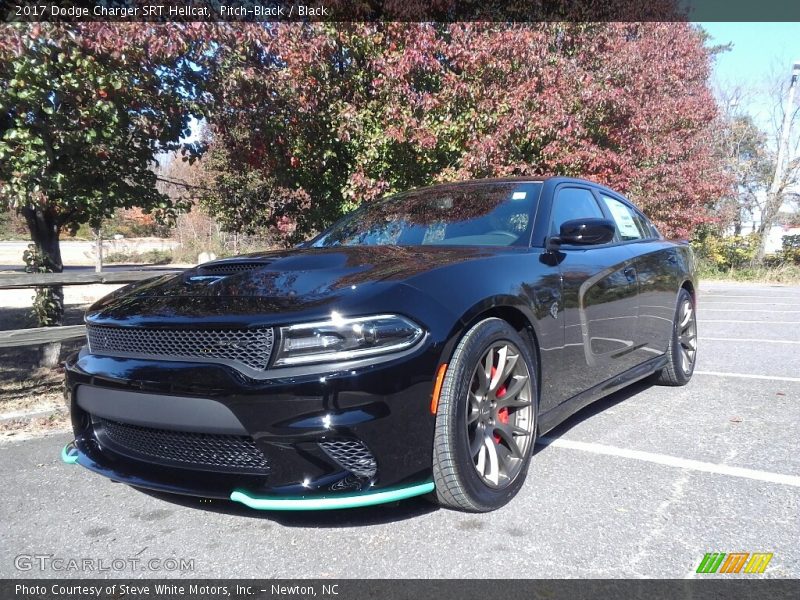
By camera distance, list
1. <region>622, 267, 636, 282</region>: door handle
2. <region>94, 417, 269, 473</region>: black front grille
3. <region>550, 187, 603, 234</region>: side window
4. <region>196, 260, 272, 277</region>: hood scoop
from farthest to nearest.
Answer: <region>622, 267, 636, 282</region>: door handle → <region>550, 187, 603, 234</region>: side window → <region>196, 260, 272, 277</region>: hood scoop → <region>94, 417, 269, 473</region>: black front grille

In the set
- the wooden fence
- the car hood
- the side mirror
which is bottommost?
the wooden fence

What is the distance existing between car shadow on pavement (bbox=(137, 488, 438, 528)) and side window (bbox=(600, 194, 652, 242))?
8.48 feet

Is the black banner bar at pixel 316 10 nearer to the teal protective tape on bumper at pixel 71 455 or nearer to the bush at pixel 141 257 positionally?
the teal protective tape on bumper at pixel 71 455

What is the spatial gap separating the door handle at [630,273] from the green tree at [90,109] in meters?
3.70

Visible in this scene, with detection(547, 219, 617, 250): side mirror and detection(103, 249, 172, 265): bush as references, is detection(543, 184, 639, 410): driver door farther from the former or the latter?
detection(103, 249, 172, 265): bush

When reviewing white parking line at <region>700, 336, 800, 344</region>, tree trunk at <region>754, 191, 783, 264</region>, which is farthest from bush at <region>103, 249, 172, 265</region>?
white parking line at <region>700, 336, 800, 344</region>

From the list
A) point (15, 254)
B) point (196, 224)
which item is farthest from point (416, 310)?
point (15, 254)

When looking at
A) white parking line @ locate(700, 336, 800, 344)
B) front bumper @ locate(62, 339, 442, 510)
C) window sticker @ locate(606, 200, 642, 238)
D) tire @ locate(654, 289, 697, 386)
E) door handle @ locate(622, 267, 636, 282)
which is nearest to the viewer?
front bumper @ locate(62, 339, 442, 510)

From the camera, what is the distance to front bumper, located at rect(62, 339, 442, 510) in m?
2.07

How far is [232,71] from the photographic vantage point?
217 inches

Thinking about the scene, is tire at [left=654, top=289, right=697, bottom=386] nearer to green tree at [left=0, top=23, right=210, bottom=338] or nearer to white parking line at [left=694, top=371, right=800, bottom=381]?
white parking line at [left=694, top=371, right=800, bottom=381]

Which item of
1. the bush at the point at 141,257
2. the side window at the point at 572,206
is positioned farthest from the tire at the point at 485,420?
the bush at the point at 141,257

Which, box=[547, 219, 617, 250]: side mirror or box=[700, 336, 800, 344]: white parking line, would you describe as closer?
box=[547, 219, 617, 250]: side mirror

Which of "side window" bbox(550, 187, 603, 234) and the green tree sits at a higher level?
the green tree
